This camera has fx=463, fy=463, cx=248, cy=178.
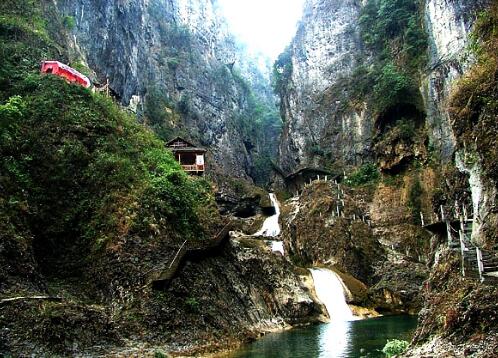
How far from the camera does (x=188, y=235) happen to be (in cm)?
2183

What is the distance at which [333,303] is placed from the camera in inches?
1223

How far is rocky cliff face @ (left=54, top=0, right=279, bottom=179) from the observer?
4238 centimetres

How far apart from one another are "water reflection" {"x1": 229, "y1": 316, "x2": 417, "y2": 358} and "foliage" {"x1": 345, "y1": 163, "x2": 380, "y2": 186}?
867 inches

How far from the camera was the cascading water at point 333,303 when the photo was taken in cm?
2235

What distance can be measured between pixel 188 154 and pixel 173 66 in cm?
2733

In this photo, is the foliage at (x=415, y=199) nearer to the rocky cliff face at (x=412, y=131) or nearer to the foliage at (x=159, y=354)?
the rocky cliff face at (x=412, y=131)

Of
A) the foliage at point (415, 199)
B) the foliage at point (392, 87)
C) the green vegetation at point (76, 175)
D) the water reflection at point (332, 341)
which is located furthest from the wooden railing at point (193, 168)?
the foliage at point (392, 87)

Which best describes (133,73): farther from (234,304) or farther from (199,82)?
(234,304)

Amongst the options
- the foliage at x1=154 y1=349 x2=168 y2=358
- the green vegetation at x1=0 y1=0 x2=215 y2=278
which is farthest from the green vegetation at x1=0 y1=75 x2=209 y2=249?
the foliage at x1=154 y1=349 x2=168 y2=358

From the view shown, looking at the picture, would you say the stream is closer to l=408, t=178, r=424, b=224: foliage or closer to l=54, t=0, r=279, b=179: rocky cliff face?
l=408, t=178, r=424, b=224: foliage

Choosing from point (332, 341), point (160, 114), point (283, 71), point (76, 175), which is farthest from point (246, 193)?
point (332, 341)

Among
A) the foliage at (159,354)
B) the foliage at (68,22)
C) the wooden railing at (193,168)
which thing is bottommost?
the foliage at (159,354)

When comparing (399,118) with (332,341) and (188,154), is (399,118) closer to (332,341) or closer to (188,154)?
(188,154)

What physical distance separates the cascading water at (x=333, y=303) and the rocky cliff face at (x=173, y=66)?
23460 millimetres
